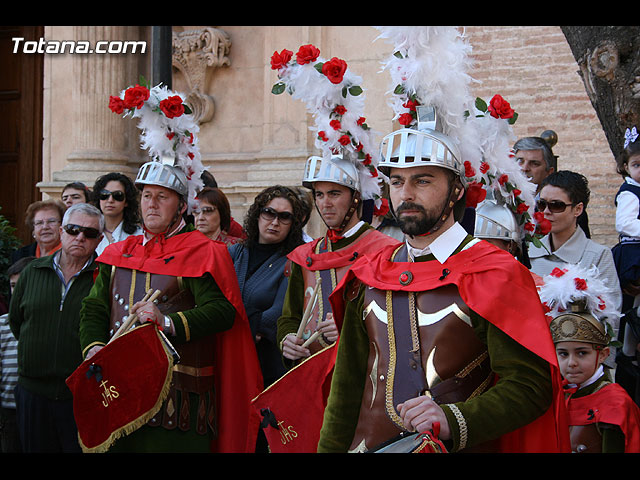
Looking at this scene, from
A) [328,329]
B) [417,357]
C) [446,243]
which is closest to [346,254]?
[328,329]

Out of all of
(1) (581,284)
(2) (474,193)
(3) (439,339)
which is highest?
(2) (474,193)

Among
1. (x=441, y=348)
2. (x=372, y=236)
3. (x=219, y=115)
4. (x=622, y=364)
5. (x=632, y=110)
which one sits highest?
(x=219, y=115)

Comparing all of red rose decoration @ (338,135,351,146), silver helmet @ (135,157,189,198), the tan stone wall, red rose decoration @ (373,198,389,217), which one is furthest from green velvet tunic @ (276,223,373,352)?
the tan stone wall

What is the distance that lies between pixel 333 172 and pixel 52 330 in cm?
193

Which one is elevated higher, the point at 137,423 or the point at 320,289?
the point at 320,289

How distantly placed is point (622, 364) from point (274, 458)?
3714 mm

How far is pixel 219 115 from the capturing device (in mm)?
9508

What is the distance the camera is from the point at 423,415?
275 centimetres

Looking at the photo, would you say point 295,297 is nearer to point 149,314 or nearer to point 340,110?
→ point 149,314

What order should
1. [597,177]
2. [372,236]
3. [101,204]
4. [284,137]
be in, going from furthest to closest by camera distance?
[597,177] < [284,137] < [101,204] < [372,236]

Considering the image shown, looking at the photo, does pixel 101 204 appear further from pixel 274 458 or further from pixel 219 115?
pixel 274 458

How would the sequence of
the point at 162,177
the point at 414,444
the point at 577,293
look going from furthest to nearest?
the point at 162,177, the point at 577,293, the point at 414,444

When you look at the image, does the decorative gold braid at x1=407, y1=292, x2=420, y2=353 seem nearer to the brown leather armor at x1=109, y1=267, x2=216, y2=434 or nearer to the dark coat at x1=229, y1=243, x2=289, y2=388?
the brown leather armor at x1=109, y1=267, x2=216, y2=434

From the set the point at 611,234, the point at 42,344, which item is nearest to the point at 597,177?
the point at 611,234
